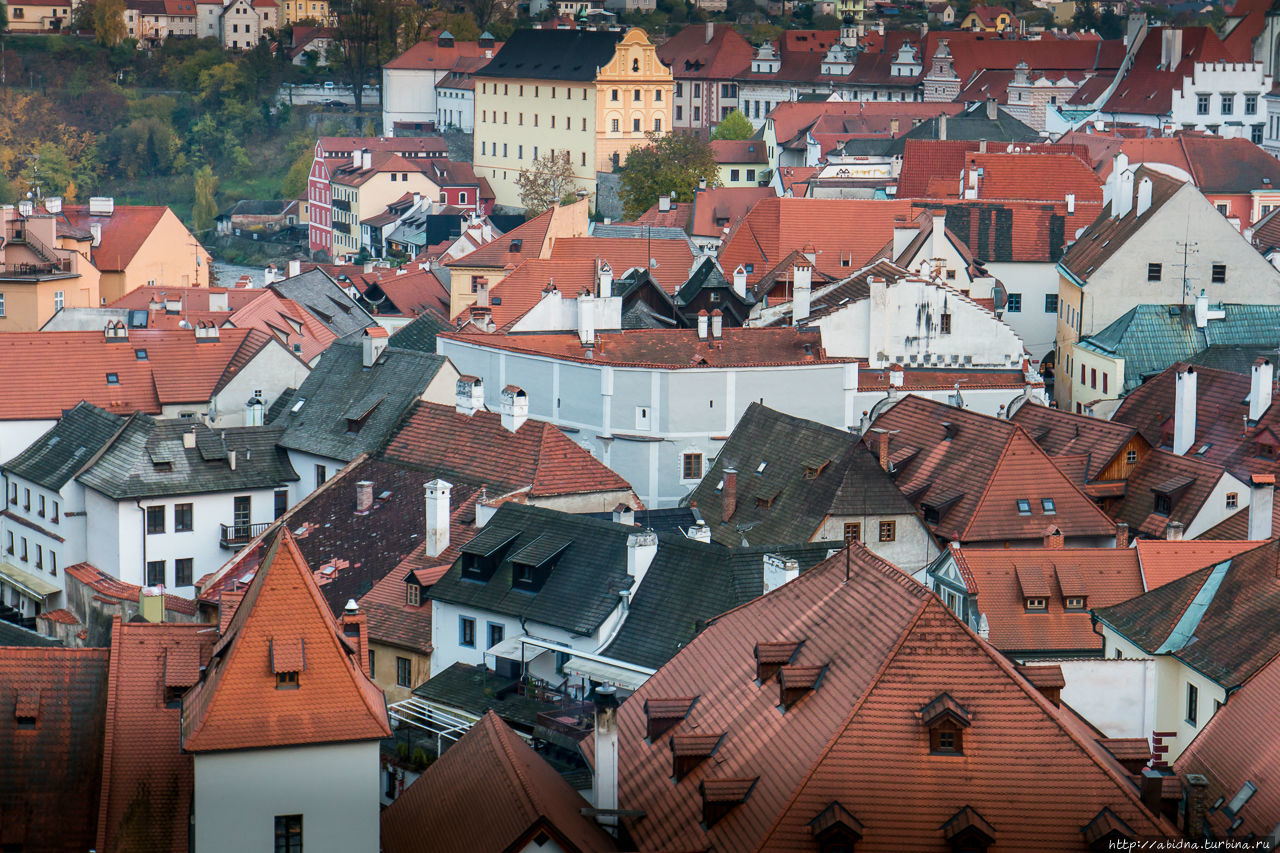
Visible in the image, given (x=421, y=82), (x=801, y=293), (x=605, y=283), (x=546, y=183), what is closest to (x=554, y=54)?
(x=546, y=183)

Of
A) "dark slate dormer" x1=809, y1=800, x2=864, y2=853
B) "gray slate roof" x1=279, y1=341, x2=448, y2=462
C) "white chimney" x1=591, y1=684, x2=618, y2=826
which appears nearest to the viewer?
"dark slate dormer" x1=809, y1=800, x2=864, y2=853

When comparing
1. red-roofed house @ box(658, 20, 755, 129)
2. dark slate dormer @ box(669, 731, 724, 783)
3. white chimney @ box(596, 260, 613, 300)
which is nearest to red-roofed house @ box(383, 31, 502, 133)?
red-roofed house @ box(658, 20, 755, 129)

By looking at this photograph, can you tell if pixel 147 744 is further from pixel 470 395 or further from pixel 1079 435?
pixel 1079 435

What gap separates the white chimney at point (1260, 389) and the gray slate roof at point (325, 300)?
32212mm

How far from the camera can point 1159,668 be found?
35.1m

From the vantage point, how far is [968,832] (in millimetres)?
24062

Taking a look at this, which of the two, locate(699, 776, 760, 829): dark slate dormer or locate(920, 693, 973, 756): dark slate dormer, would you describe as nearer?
locate(920, 693, 973, 756): dark slate dormer

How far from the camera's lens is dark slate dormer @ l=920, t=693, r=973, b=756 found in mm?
24469

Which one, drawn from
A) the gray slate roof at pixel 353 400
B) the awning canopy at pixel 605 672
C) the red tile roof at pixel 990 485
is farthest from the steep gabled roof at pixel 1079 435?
the awning canopy at pixel 605 672

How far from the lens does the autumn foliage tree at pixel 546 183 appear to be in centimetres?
11650

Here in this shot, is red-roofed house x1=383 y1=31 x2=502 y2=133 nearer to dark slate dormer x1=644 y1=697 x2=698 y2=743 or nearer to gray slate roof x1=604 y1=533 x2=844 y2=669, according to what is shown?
gray slate roof x1=604 y1=533 x2=844 y2=669

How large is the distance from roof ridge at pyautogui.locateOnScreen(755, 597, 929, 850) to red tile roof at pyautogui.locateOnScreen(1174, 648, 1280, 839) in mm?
4449

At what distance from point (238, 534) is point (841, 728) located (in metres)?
28.0

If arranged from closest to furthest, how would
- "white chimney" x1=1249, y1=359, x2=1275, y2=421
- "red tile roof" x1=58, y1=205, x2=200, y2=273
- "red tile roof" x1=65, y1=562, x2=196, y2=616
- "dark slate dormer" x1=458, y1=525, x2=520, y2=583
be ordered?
"dark slate dormer" x1=458, y1=525, x2=520, y2=583 → "red tile roof" x1=65, y1=562, x2=196, y2=616 → "white chimney" x1=1249, y1=359, x2=1275, y2=421 → "red tile roof" x1=58, y1=205, x2=200, y2=273
